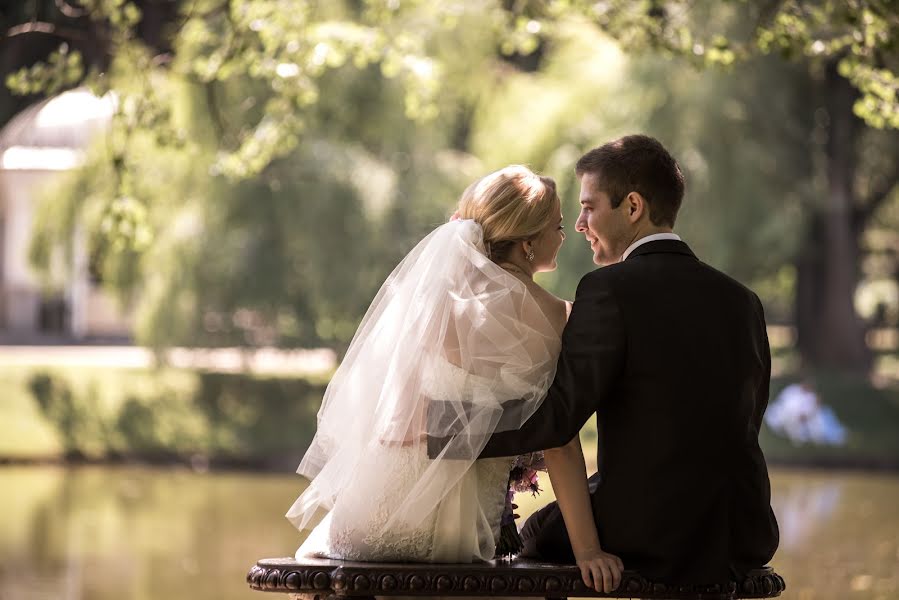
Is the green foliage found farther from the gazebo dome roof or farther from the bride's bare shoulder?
the bride's bare shoulder

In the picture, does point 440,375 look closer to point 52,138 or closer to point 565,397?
point 565,397

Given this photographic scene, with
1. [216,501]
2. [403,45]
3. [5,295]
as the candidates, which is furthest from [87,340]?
[403,45]

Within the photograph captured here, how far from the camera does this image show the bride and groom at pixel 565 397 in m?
3.50

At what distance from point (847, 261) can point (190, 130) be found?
34.7 feet

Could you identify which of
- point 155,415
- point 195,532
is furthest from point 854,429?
point 195,532

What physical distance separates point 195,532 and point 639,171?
408 inches

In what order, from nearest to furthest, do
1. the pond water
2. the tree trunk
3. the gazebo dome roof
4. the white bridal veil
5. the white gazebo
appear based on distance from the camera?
1. the white bridal veil
2. the pond water
3. the tree trunk
4. the gazebo dome roof
5. the white gazebo

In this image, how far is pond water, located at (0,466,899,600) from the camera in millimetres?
10195

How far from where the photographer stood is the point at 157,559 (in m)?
11.6

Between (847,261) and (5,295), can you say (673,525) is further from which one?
(5,295)

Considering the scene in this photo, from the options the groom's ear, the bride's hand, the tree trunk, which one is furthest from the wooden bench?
the tree trunk

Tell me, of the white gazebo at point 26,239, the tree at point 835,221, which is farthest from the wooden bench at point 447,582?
the white gazebo at point 26,239

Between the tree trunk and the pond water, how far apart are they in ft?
14.3

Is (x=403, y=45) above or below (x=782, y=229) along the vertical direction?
above
